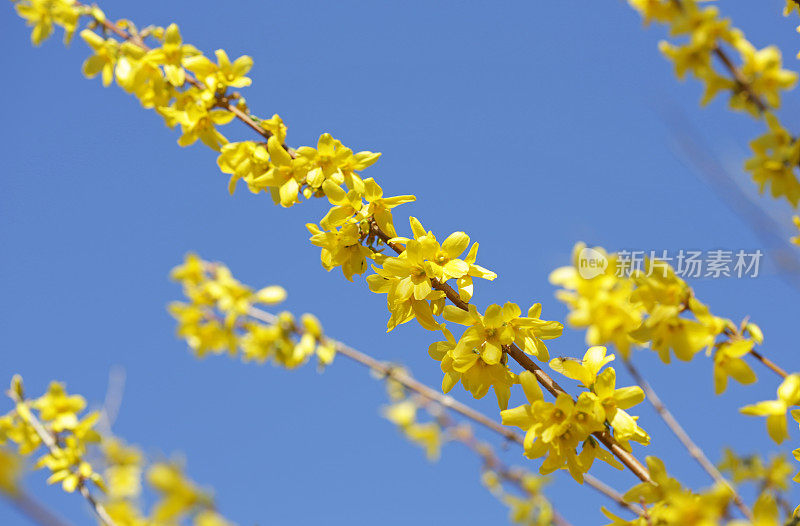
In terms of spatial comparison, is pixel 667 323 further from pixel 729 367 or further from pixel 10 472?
pixel 10 472

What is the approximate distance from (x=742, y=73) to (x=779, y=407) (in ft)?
2.63

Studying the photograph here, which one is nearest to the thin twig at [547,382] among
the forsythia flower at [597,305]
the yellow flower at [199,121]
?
the forsythia flower at [597,305]

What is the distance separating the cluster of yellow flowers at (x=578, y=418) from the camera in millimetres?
1595

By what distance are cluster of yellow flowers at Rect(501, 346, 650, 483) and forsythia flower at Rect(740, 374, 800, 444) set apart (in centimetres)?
31

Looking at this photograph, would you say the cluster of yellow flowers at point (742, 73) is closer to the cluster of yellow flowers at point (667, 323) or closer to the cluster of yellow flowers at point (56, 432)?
the cluster of yellow flowers at point (667, 323)

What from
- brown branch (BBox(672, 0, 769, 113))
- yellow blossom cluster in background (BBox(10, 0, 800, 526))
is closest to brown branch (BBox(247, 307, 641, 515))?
yellow blossom cluster in background (BBox(10, 0, 800, 526))

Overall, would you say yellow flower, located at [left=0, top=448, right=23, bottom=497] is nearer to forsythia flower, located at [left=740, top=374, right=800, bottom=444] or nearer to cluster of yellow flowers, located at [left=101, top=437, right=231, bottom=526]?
cluster of yellow flowers, located at [left=101, top=437, right=231, bottom=526]

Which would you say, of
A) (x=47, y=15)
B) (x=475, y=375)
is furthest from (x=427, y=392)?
(x=47, y=15)

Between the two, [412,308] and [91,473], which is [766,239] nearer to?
[412,308]

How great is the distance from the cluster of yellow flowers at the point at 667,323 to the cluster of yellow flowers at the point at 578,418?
0.75 ft

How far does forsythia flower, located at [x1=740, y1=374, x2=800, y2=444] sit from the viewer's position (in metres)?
1.40

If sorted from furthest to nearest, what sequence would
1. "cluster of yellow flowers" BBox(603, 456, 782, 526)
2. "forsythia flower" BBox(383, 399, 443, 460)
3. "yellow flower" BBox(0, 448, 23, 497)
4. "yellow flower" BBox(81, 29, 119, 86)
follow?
"forsythia flower" BBox(383, 399, 443, 460) < "yellow flower" BBox(81, 29, 119, 86) < "cluster of yellow flowers" BBox(603, 456, 782, 526) < "yellow flower" BBox(0, 448, 23, 497)

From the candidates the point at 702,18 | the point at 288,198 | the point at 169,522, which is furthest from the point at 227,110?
the point at 702,18

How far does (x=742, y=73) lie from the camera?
53.6 inches
